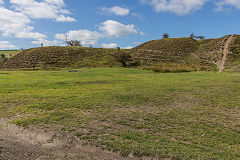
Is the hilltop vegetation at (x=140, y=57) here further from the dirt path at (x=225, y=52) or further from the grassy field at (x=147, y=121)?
the grassy field at (x=147, y=121)

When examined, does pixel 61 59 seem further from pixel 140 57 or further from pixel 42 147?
pixel 42 147

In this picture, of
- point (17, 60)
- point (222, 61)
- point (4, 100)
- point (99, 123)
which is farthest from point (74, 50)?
point (99, 123)

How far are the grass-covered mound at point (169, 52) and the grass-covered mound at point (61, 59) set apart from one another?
1781cm

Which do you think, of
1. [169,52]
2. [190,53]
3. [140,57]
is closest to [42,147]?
[140,57]

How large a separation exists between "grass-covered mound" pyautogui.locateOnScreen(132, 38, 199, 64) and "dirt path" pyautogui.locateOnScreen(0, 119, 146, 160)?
67.1 metres

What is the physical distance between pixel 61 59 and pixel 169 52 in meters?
55.0

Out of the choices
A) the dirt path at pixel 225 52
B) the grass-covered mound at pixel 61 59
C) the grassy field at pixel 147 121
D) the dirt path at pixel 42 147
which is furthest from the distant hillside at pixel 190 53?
the dirt path at pixel 42 147

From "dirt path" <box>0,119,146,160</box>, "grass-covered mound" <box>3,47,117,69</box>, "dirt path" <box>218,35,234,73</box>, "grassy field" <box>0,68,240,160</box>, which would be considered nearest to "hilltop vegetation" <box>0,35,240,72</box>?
"grass-covered mound" <box>3,47,117,69</box>

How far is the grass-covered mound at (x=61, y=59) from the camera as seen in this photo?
71688 mm

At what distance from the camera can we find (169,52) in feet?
286

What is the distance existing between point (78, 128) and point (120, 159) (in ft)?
11.8

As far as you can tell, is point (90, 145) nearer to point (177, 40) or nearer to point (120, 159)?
Answer: point (120, 159)

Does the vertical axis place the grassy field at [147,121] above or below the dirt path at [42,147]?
above

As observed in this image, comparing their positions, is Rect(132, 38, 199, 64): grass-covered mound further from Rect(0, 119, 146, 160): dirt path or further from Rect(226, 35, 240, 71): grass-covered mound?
Rect(0, 119, 146, 160): dirt path
